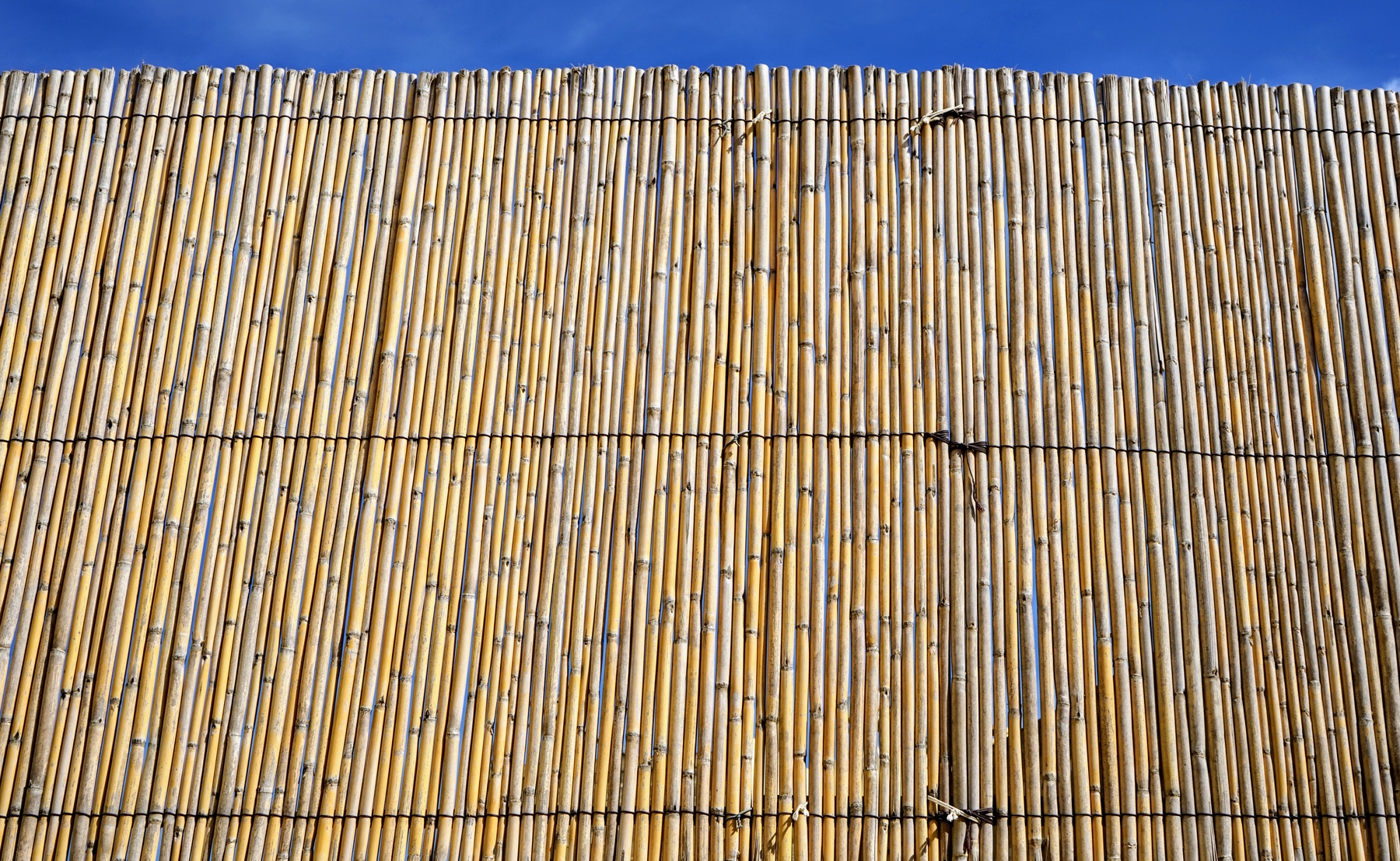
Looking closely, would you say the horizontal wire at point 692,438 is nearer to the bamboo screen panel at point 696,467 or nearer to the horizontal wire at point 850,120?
the bamboo screen panel at point 696,467

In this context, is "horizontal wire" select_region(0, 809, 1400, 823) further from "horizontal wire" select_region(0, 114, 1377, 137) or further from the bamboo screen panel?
"horizontal wire" select_region(0, 114, 1377, 137)

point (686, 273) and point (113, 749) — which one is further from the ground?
point (686, 273)

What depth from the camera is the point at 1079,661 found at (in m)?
2.20

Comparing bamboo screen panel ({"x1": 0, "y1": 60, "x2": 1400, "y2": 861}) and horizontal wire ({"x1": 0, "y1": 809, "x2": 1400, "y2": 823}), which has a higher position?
bamboo screen panel ({"x1": 0, "y1": 60, "x2": 1400, "y2": 861})

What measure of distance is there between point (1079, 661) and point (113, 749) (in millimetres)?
1957

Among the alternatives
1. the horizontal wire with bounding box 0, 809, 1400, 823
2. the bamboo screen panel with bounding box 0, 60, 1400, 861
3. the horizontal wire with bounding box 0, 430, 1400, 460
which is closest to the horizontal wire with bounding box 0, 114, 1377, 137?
the bamboo screen panel with bounding box 0, 60, 1400, 861

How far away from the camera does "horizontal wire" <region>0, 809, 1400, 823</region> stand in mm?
2109

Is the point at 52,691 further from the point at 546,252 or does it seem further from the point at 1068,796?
the point at 1068,796

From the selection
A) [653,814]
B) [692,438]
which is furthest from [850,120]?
[653,814]

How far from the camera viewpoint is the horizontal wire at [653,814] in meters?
2.11

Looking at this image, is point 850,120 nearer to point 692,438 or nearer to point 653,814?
point 692,438

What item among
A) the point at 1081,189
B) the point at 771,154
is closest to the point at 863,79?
the point at 771,154

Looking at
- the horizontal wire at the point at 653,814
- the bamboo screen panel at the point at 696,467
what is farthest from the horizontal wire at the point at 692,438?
the horizontal wire at the point at 653,814

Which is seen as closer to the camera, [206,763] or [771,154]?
[206,763]
